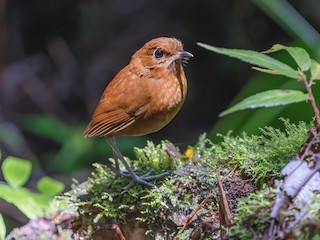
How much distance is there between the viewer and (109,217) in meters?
2.03

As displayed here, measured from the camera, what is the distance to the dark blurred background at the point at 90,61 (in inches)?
203

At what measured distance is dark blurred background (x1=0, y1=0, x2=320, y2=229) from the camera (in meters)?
5.16

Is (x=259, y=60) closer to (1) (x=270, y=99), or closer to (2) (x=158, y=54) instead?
(1) (x=270, y=99)

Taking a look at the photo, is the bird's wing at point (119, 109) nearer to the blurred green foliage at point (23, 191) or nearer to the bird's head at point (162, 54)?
the bird's head at point (162, 54)

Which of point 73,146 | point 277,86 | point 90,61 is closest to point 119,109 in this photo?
point 277,86

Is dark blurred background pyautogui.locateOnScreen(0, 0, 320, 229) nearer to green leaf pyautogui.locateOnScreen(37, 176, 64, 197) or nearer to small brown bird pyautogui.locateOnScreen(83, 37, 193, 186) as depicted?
small brown bird pyautogui.locateOnScreen(83, 37, 193, 186)

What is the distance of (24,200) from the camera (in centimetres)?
154

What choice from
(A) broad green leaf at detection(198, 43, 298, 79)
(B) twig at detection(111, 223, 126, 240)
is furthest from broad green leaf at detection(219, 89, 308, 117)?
(B) twig at detection(111, 223, 126, 240)

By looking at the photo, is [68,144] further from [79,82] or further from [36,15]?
[36,15]

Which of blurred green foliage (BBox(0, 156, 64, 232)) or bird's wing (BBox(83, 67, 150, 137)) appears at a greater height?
bird's wing (BBox(83, 67, 150, 137))

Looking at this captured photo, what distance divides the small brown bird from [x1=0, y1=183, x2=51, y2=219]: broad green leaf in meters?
0.57

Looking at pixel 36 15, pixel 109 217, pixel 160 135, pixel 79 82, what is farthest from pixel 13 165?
pixel 36 15

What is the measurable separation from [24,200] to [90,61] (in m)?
4.49

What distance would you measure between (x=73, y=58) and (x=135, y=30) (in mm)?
719
